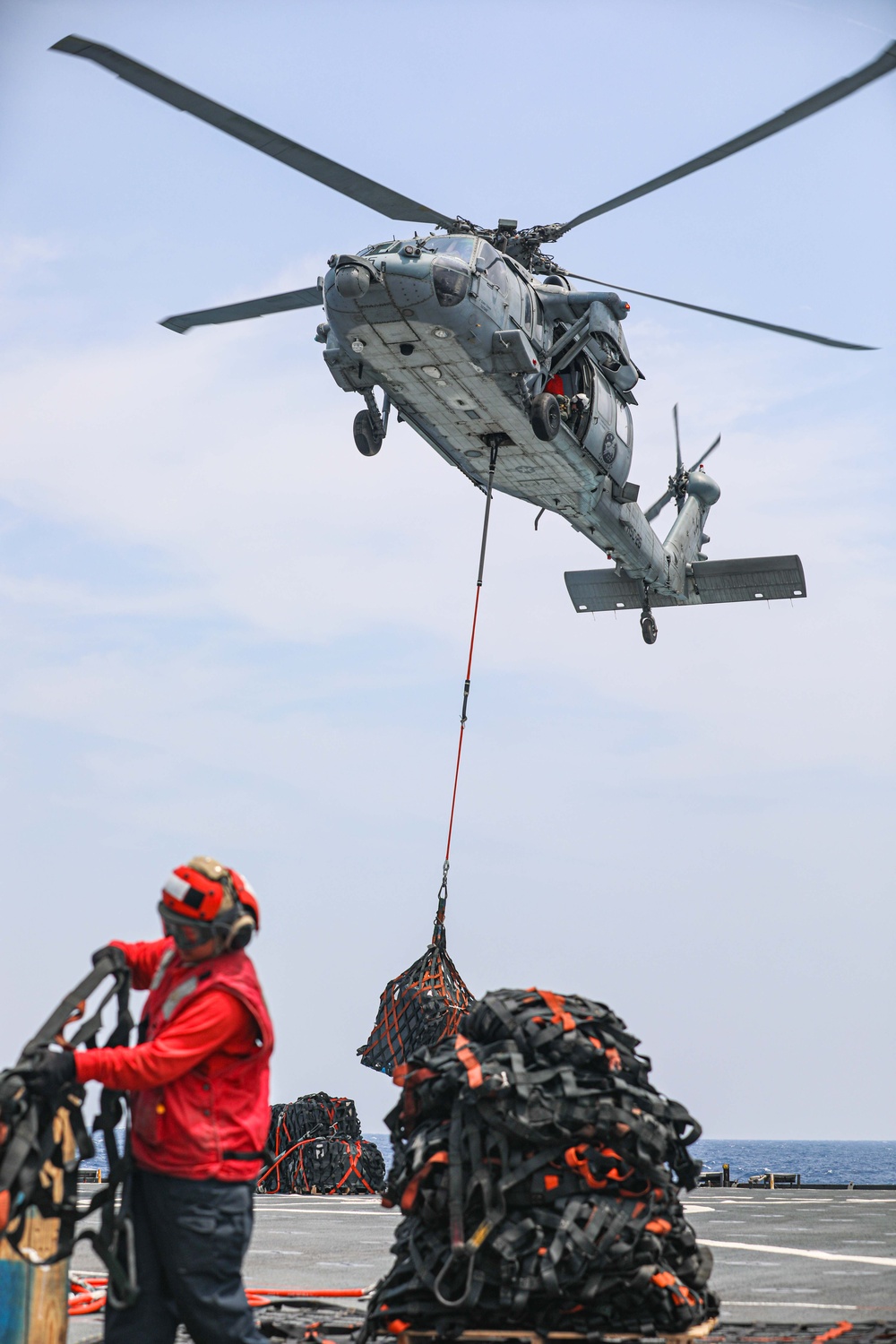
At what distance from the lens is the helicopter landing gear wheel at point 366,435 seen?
17.5 meters

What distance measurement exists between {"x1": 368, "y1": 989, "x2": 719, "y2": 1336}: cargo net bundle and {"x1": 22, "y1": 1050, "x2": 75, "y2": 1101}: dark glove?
1.65m

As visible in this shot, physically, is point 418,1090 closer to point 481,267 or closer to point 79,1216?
point 79,1216

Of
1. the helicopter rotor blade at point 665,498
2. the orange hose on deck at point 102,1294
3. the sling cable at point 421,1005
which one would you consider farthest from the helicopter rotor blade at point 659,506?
the orange hose on deck at point 102,1294

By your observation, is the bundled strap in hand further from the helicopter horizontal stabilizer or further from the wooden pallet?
the helicopter horizontal stabilizer

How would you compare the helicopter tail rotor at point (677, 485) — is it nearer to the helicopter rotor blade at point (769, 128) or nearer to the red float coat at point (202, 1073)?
the helicopter rotor blade at point (769, 128)

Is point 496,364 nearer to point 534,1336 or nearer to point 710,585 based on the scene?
point 710,585

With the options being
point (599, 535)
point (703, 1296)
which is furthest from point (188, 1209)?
point (599, 535)

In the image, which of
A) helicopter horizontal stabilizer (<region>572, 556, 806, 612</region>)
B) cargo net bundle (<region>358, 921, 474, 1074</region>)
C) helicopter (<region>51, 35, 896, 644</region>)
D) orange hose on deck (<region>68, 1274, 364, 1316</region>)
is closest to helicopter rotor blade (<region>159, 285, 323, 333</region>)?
helicopter (<region>51, 35, 896, 644</region>)

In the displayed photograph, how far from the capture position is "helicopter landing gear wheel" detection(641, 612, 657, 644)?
2304 cm

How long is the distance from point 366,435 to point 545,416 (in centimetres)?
242

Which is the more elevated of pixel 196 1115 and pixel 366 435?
pixel 366 435

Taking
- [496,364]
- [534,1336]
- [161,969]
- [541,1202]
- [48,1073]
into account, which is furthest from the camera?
[496,364]

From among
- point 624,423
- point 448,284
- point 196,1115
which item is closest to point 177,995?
point 196,1115

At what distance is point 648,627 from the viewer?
23234 mm
